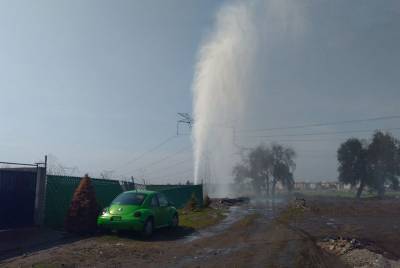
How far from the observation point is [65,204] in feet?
54.7

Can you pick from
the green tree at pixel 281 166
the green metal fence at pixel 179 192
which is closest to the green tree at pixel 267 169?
the green tree at pixel 281 166

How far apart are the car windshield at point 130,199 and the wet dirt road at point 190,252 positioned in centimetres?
125

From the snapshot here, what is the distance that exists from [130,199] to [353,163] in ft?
239

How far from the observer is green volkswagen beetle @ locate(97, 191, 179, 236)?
1419 cm

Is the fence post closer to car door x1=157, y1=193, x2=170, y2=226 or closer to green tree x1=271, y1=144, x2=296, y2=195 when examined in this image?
car door x1=157, y1=193, x2=170, y2=226

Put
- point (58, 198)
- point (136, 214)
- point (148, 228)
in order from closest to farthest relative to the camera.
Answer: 1. point (136, 214)
2. point (148, 228)
3. point (58, 198)

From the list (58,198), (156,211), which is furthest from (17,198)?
(156,211)

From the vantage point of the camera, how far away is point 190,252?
459 inches

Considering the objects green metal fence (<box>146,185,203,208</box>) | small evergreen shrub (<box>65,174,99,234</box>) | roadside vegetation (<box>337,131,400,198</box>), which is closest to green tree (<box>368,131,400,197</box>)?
roadside vegetation (<box>337,131,400,198</box>)

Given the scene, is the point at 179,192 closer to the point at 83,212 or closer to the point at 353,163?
the point at 83,212

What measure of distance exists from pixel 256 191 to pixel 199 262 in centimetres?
7462

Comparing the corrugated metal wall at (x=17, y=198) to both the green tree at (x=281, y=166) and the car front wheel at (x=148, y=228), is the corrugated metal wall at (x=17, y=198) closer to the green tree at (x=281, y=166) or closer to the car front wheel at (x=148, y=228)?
the car front wheel at (x=148, y=228)

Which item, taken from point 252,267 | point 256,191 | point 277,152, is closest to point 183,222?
point 252,267

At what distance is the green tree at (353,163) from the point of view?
266ft
